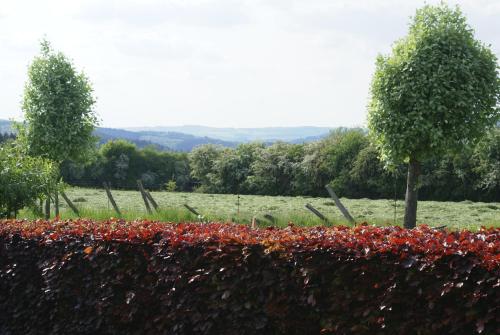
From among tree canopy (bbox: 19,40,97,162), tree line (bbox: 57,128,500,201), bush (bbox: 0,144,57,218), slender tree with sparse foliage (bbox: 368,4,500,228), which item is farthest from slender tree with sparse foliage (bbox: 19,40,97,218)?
tree line (bbox: 57,128,500,201)

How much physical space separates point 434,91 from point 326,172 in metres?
35.4

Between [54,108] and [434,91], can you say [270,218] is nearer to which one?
→ [434,91]

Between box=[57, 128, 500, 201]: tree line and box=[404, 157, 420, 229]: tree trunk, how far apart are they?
21.9m

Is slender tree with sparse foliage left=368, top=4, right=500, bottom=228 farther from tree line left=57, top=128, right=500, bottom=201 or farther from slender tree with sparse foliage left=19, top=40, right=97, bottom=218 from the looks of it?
tree line left=57, top=128, right=500, bottom=201

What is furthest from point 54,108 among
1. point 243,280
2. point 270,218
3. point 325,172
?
point 325,172

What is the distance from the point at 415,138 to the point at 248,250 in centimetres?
1133

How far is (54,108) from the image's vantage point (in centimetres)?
2208

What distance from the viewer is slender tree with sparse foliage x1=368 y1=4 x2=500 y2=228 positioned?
1662 cm

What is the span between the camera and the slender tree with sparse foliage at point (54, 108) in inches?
872

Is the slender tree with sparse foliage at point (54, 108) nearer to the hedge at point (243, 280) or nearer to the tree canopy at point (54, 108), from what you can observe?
the tree canopy at point (54, 108)

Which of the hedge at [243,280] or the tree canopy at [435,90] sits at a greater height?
the tree canopy at [435,90]

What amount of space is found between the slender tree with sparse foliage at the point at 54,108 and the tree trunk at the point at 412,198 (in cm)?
1184

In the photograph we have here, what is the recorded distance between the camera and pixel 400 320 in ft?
19.1

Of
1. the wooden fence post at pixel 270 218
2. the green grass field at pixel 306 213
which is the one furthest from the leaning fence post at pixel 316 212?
the wooden fence post at pixel 270 218
